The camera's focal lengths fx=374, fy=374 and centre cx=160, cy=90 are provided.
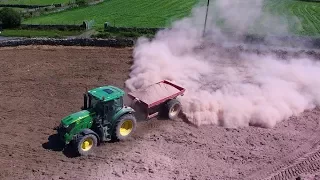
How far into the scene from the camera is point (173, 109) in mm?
15242

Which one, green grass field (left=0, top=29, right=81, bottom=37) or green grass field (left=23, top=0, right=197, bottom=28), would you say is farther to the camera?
green grass field (left=23, top=0, right=197, bottom=28)

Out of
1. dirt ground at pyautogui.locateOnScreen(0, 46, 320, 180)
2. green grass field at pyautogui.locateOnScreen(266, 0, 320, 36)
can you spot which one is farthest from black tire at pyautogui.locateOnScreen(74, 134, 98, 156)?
green grass field at pyautogui.locateOnScreen(266, 0, 320, 36)

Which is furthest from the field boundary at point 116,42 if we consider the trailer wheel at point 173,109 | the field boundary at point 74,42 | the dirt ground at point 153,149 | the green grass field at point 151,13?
the trailer wheel at point 173,109

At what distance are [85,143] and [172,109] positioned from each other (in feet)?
12.9

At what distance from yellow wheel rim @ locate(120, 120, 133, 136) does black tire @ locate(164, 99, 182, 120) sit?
1.75 m

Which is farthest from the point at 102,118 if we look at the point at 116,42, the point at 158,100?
the point at 116,42

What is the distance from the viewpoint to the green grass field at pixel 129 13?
3183cm

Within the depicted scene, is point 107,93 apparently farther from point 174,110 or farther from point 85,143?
point 174,110

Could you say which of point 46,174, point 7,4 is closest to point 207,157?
point 46,174

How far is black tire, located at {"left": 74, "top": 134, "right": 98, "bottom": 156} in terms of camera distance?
12.6m

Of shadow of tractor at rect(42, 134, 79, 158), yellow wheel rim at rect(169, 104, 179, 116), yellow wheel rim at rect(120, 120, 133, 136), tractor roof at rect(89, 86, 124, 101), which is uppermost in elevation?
tractor roof at rect(89, 86, 124, 101)

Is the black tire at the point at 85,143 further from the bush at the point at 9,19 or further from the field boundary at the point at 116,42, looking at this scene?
the bush at the point at 9,19

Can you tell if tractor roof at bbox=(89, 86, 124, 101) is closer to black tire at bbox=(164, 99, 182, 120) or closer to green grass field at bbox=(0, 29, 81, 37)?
black tire at bbox=(164, 99, 182, 120)

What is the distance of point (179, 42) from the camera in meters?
22.1
